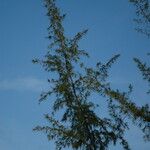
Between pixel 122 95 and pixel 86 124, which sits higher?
pixel 122 95

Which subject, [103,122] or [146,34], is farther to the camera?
[146,34]

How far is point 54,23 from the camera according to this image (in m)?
35.8

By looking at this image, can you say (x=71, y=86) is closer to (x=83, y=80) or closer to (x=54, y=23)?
(x=83, y=80)

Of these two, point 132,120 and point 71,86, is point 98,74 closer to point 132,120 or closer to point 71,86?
point 71,86

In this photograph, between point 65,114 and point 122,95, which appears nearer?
point 65,114

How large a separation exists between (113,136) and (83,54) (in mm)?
6022

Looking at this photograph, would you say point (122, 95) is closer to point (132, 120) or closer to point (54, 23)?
point (132, 120)

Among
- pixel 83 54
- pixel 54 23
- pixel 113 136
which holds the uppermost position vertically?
pixel 54 23

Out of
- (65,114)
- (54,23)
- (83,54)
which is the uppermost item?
(54,23)

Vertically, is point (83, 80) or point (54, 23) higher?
point (54, 23)

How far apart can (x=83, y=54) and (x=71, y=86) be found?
2.50 metres

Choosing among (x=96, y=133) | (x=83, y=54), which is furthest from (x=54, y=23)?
(x=96, y=133)

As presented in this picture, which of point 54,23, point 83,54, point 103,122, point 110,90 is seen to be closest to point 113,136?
point 103,122

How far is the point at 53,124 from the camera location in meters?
32.6
